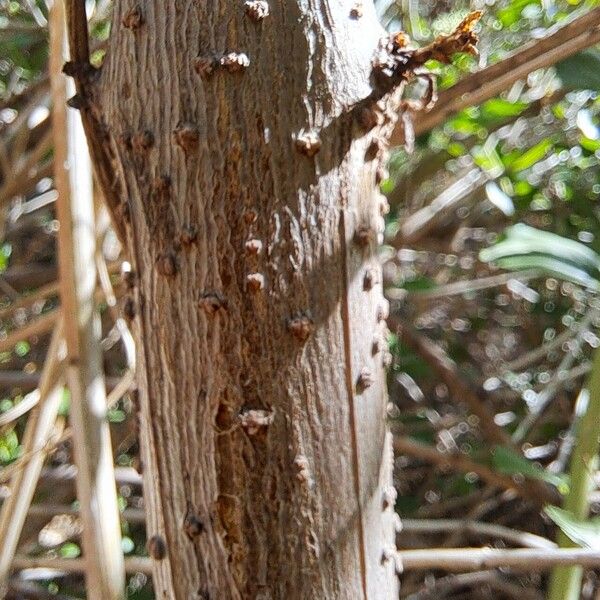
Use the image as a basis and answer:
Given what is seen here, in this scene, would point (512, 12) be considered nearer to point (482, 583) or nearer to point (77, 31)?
point (77, 31)

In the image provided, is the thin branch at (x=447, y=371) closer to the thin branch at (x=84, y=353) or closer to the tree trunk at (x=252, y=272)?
the thin branch at (x=84, y=353)

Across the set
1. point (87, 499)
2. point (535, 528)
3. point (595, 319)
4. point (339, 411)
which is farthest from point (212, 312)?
point (535, 528)

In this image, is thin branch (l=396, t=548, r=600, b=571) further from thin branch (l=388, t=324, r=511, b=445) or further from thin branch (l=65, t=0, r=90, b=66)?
thin branch (l=388, t=324, r=511, b=445)

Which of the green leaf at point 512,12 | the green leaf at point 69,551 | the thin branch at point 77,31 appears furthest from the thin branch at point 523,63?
the green leaf at point 69,551

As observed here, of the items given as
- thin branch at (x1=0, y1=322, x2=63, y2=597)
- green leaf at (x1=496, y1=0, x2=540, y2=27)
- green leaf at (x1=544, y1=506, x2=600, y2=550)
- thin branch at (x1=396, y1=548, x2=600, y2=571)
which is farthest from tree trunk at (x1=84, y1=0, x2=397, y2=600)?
green leaf at (x1=496, y1=0, x2=540, y2=27)

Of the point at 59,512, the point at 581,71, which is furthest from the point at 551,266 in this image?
the point at 59,512

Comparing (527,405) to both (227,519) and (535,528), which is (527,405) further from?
(227,519)

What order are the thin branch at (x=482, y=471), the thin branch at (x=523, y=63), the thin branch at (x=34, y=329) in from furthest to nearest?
the thin branch at (x=482, y=471), the thin branch at (x=34, y=329), the thin branch at (x=523, y=63)

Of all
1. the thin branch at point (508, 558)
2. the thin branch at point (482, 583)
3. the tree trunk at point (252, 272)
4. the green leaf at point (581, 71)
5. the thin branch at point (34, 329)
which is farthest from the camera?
the thin branch at point (482, 583)
